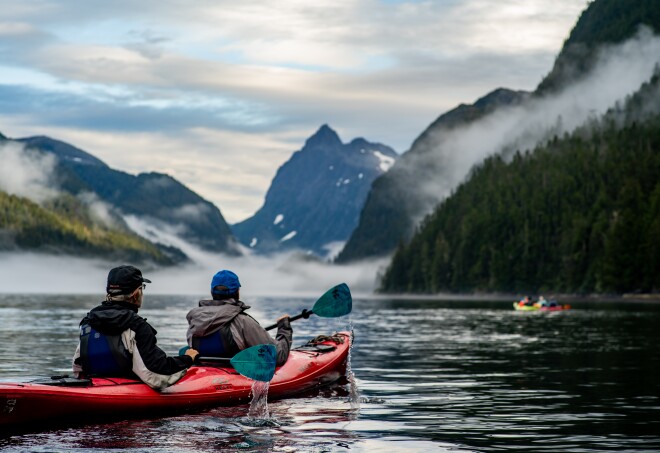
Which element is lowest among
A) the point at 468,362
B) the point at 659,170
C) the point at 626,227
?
the point at 468,362

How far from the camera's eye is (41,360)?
32.4 metres

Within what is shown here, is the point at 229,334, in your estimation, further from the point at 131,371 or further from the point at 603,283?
the point at 603,283

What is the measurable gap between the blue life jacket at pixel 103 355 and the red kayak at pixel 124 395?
0.63ft

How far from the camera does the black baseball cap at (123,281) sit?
16.6 meters

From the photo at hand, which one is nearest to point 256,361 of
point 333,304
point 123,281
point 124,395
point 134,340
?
point 134,340

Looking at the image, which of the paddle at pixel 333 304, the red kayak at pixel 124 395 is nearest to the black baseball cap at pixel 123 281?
the red kayak at pixel 124 395

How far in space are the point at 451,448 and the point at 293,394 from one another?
701 cm

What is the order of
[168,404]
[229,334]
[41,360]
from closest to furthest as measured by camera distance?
[168,404] < [229,334] < [41,360]

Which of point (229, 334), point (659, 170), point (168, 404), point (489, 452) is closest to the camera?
point (489, 452)

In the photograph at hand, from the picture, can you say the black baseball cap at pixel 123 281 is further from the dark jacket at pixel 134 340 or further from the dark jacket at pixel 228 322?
the dark jacket at pixel 228 322

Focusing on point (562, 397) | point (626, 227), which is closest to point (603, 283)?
point (626, 227)

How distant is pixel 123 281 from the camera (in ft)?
54.4

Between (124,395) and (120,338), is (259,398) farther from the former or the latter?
(120,338)

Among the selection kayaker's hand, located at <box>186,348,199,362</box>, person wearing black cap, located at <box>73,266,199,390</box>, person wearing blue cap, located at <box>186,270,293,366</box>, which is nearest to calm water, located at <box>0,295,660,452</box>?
person wearing black cap, located at <box>73,266,199,390</box>
